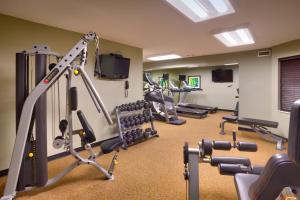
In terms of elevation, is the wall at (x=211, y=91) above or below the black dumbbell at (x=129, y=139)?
above

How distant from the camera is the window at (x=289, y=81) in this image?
3875 millimetres

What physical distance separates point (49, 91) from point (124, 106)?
1.49 meters

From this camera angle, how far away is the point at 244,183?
1342 millimetres

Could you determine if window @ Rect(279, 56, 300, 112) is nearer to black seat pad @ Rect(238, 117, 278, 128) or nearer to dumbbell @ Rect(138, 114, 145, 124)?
black seat pad @ Rect(238, 117, 278, 128)

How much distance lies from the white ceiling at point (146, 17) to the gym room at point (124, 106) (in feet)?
0.05

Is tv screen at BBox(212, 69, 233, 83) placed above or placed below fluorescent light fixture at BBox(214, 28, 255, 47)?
below

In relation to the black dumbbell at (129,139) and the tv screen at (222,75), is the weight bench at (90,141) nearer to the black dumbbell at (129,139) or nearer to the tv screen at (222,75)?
the black dumbbell at (129,139)

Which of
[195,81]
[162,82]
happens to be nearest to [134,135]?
[162,82]

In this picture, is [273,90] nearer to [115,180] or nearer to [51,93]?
[115,180]

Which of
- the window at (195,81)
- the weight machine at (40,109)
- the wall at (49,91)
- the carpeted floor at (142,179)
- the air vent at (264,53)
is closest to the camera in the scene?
the weight machine at (40,109)

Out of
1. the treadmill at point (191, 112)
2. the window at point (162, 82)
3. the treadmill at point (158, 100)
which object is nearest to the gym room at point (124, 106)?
the treadmill at point (158, 100)

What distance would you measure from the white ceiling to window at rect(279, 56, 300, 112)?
2.42 ft

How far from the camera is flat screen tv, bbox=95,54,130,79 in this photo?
353 centimetres

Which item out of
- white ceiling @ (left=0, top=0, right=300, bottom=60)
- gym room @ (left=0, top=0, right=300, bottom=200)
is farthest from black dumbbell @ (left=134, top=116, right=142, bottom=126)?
white ceiling @ (left=0, top=0, right=300, bottom=60)
